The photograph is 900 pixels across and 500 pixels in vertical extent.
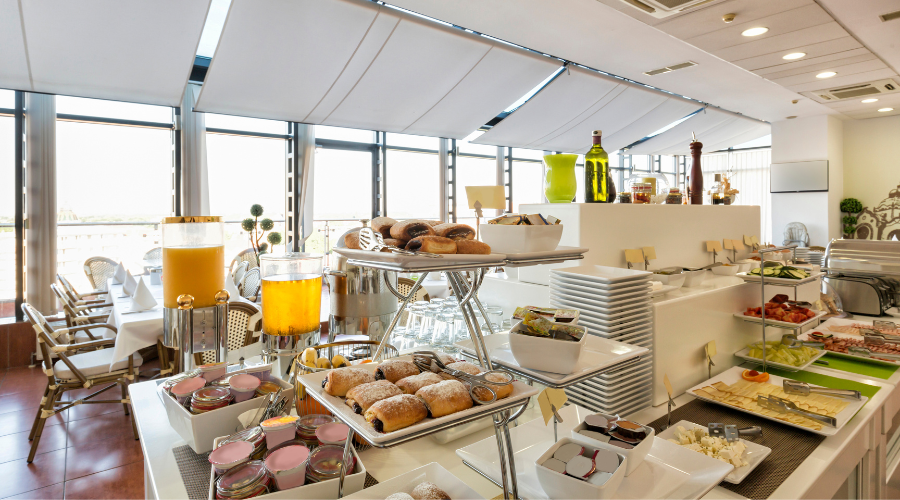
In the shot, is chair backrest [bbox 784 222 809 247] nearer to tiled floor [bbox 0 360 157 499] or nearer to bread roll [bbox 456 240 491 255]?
bread roll [bbox 456 240 491 255]

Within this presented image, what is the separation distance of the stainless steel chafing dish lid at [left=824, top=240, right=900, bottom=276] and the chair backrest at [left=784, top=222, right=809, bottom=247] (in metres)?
6.01

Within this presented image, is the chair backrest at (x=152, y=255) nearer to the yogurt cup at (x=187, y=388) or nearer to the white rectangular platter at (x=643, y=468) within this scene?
the yogurt cup at (x=187, y=388)

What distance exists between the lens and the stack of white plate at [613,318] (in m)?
1.38

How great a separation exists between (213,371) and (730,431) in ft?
4.77

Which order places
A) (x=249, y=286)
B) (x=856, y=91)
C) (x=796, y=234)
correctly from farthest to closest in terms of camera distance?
(x=796, y=234) < (x=856, y=91) < (x=249, y=286)

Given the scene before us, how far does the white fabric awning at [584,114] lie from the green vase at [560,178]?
4.62 m

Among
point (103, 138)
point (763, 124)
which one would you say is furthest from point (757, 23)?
point (763, 124)

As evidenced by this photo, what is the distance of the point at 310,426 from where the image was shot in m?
0.94

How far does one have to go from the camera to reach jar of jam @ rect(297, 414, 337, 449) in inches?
36.8

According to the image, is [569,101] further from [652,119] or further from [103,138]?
[103,138]

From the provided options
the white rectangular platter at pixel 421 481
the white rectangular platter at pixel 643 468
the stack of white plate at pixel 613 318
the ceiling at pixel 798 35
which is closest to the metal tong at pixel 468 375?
the white rectangular platter at pixel 421 481

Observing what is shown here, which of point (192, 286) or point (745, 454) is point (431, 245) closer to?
point (192, 286)

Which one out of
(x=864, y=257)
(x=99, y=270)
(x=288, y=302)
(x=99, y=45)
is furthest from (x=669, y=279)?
(x=99, y=270)

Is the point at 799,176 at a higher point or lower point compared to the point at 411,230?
higher
